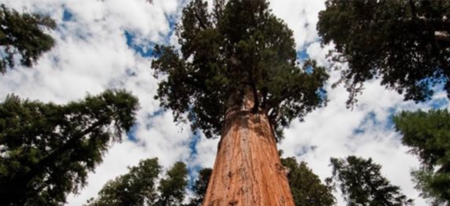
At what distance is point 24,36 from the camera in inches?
515

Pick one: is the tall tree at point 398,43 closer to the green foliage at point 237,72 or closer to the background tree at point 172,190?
the green foliage at point 237,72

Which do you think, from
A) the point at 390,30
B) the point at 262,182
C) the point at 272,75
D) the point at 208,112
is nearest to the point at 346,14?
the point at 390,30

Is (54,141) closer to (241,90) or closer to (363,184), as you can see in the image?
(241,90)

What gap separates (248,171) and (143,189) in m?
16.0

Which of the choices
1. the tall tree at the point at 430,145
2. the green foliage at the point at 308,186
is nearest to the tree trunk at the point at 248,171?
the green foliage at the point at 308,186

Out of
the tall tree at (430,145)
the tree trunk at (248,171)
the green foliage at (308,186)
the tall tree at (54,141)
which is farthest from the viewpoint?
the green foliage at (308,186)

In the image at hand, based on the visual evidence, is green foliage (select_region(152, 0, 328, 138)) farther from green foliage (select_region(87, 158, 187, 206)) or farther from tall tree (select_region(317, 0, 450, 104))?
green foliage (select_region(87, 158, 187, 206))

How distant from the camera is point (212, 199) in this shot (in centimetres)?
349

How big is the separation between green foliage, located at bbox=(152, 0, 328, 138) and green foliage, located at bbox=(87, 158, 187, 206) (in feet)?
32.3

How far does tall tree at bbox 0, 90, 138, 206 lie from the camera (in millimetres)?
10305

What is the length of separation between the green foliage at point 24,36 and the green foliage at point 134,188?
854 centimetres

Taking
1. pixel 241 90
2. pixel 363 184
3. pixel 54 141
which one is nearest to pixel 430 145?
pixel 363 184

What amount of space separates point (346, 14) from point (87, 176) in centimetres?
1114

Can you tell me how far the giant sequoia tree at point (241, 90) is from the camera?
3812 mm
